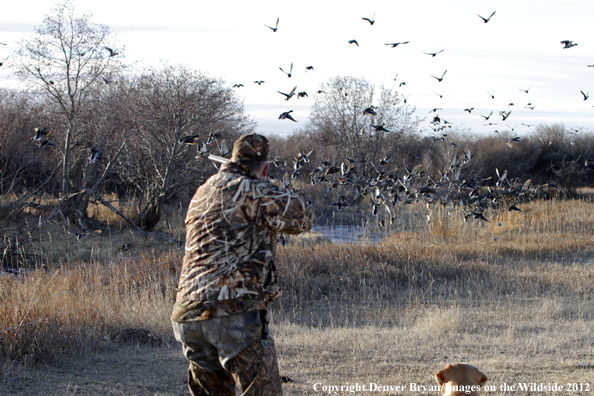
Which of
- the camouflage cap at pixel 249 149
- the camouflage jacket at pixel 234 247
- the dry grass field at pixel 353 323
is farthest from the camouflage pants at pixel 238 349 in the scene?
the dry grass field at pixel 353 323

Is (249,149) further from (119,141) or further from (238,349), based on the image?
(119,141)

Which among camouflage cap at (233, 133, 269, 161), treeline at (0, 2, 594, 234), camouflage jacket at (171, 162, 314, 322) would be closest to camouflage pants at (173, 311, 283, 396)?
camouflage jacket at (171, 162, 314, 322)

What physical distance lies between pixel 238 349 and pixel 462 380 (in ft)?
4.10

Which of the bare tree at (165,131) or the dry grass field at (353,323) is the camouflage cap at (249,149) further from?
the bare tree at (165,131)

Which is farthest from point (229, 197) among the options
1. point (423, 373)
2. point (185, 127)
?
point (185, 127)

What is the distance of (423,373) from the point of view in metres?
5.47

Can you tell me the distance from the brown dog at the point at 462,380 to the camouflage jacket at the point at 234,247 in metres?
1.09

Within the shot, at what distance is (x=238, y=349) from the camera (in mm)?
2965

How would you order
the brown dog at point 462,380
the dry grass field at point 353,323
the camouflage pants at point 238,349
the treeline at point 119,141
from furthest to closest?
the treeline at point 119,141 → the dry grass field at point 353,323 → the camouflage pants at point 238,349 → the brown dog at point 462,380

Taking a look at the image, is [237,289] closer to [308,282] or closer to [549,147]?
[308,282]

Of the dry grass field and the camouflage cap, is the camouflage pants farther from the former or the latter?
the dry grass field

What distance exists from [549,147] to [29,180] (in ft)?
106

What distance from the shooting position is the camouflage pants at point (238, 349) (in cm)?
297

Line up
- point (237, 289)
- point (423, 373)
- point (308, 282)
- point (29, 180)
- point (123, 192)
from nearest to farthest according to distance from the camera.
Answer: point (237, 289)
point (423, 373)
point (308, 282)
point (29, 180)
point (123, 192)
